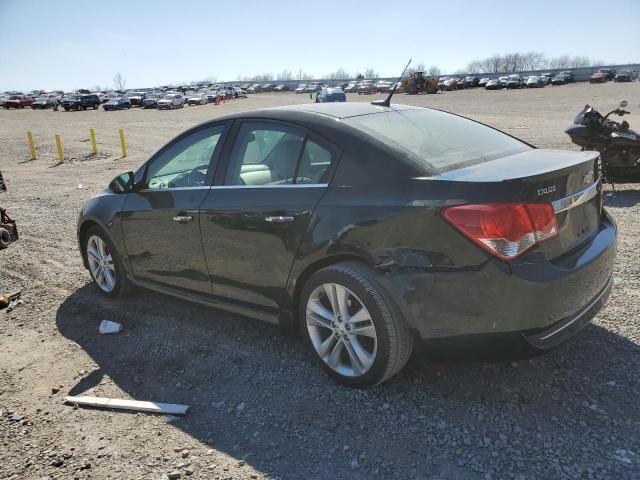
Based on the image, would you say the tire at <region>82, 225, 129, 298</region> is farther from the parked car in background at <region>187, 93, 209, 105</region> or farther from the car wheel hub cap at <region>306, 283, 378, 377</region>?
the parked car in background at <region>187, 93, 209, 105</region>

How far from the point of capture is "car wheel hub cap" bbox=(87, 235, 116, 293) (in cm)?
491

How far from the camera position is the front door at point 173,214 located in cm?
396

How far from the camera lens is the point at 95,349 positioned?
13.4 ft

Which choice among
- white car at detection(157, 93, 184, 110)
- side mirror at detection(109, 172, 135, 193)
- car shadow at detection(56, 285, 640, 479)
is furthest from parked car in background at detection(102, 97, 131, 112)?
car shadow at detection(56, 285, 640, 479)

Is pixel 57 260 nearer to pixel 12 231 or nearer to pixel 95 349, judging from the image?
pixel 12 231

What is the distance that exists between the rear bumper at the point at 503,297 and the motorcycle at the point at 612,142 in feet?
19.2

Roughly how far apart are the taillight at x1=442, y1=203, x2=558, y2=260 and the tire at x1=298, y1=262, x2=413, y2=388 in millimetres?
589

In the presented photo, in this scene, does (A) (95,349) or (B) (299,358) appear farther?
(A) (95,349)

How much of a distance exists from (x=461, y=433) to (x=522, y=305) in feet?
2.48

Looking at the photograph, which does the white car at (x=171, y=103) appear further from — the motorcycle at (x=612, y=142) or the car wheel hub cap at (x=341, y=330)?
the car wheel hub cap at (x=341, y=330)

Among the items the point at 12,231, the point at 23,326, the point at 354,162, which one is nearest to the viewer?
the point at 354,162

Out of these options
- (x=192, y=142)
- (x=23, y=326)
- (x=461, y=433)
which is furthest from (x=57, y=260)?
(x=461, y=433)

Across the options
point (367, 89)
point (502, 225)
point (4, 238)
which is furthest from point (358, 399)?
point (367, 89)

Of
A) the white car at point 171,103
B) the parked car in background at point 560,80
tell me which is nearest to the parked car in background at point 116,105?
the white car at point 171,103
